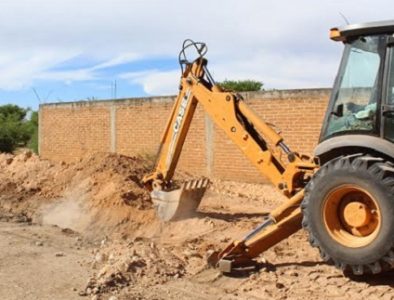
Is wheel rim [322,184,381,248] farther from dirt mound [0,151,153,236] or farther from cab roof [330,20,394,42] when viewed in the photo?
dirt mound [0,151,153,236]

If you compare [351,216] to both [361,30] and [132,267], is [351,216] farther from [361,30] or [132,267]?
[132,267]

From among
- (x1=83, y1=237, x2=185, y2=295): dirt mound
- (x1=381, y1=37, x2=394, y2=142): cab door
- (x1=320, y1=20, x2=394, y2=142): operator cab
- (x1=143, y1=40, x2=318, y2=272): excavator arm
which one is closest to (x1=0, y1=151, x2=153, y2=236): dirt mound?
(x1=143, y1=40, x2=318, y2=272): excavator arm

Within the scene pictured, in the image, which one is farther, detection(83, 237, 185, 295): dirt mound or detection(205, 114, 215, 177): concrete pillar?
detection(205, 114, 215, 177): concrete pillar

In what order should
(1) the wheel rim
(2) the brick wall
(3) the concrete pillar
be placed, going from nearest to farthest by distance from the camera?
(1) the wheel rim < (2) the brick wall < (3) the concrete pillar

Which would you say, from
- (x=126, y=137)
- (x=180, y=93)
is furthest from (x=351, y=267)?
(x=126, y=137)

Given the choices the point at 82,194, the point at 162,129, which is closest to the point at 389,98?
the point at 82,194

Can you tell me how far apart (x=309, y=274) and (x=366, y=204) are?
3.61ft

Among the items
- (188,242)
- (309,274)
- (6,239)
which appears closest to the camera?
(309,274)

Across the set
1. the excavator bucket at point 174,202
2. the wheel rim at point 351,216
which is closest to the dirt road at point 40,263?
the excavator bucket at point 174,202

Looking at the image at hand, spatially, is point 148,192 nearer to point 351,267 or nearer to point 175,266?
point 175,266

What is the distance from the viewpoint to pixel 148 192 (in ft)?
34.8

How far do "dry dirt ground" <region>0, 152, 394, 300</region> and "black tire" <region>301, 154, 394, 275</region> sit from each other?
0.32m

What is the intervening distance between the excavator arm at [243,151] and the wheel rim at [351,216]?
604 mm

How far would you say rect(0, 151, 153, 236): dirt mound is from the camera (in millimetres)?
10148
